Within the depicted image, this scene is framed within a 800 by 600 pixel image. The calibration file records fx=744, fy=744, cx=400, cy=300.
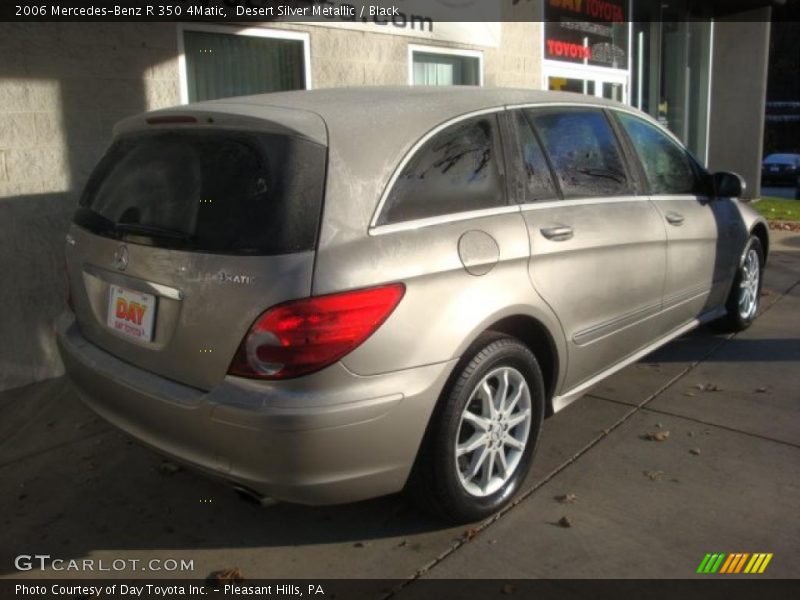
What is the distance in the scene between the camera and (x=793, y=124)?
1666 inches

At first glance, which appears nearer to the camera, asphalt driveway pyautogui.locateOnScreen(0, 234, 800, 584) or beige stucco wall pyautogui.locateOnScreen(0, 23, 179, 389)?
asphalt driveway pyautogui.locateOnScreen(0, 234, 800, 584)

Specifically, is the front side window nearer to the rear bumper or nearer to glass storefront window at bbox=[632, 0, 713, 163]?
the rear bumper

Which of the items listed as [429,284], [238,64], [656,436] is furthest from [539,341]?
[238,64]

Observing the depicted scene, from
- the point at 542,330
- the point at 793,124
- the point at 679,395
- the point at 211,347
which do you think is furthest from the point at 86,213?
the point at 793,124

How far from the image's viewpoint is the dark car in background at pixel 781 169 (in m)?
27.8

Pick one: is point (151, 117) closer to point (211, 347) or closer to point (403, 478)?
point (211, 347)

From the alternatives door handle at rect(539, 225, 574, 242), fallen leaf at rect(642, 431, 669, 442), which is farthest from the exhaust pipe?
fallen leaf at rect(642, 431, 669, 442)

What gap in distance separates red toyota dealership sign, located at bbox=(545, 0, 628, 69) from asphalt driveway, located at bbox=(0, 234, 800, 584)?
674cm

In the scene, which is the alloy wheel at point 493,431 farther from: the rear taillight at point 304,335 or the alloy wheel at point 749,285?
the alloy wheel at point 749,285

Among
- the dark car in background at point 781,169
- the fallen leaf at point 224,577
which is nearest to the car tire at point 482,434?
the fallen leaf at point 224,577

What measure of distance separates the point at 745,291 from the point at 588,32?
657 cm

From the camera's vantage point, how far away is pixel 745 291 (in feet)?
17.8

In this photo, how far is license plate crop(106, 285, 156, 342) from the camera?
8.93 feet

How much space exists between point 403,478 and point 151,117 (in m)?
1.75
